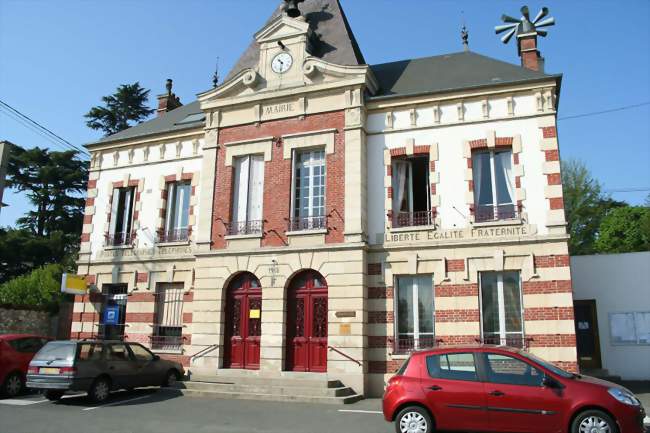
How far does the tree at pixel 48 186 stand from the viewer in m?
31.6

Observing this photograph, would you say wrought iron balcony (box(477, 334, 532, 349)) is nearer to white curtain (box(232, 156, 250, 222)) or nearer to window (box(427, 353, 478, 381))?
window (box(427, 353, 478, 381))

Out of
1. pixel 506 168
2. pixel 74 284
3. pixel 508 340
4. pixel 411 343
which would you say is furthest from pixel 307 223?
pixel 74 284

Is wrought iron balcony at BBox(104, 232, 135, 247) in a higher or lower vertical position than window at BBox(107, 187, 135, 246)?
lower

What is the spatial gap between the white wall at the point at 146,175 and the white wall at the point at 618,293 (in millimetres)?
11720

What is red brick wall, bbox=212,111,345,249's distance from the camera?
1370 cm

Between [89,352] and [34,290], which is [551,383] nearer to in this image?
[89,352]

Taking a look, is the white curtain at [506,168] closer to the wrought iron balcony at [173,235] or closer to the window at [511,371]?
the window at [511,371]

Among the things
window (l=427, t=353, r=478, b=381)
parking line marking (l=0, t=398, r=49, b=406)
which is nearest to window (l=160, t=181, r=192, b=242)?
parking line marking (l=0, t=398, r=49, b=406)

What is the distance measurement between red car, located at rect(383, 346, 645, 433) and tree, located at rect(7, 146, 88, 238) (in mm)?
29208

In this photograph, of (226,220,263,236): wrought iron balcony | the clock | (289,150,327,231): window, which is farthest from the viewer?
the clock

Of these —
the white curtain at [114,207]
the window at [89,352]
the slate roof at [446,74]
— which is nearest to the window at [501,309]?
the slate roof at [446,74]

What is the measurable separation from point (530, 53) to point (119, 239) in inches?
549

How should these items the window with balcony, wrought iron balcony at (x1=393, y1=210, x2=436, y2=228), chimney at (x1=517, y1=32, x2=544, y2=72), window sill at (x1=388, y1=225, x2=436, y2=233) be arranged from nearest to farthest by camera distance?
1. window sill at (x1=388, y1=225, x2=436, y2=233)
2. wrought iron balcony at (x1=393, y1=210, x2=436, y2=228)
3. the window with balcony
4. chimney at (x1=517, y1=32, x2=544, y2=72)

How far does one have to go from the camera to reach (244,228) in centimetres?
1447
